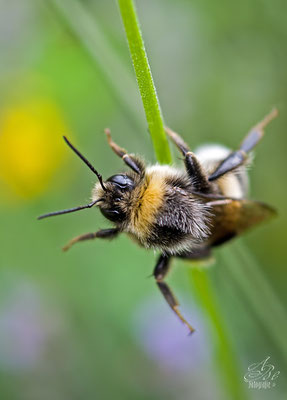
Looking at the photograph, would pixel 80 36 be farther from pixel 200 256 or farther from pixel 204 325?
pixel 204 325

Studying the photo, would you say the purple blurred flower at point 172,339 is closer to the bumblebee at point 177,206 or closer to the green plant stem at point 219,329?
the green plant stem at point 219,329

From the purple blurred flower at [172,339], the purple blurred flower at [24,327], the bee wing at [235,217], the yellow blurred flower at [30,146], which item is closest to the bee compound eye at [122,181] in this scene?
the bee wing at [235,217]

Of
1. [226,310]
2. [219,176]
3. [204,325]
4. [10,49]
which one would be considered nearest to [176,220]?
[219,176]

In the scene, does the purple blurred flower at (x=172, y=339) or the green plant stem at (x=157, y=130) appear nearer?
the green plant stem at (x=157, y=130)

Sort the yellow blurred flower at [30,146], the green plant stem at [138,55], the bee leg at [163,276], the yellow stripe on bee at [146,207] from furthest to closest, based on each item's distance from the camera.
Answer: the yellow blurred flower at [30,146], the bee leg at [163,276], the yellow stripe on bee at [146,207], the green plant stem at [138,55]

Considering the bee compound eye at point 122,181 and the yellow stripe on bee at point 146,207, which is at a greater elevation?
the bee compound eye at point 122,181

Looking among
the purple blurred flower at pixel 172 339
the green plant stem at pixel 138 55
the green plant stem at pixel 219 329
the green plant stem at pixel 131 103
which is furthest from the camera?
the purple blurred flower at pixel 172 339

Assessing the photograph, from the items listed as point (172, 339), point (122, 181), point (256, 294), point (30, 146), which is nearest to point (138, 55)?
point (122, 181)

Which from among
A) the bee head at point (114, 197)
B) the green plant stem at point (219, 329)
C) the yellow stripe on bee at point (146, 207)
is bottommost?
the green plant stem at point (219, 329)
